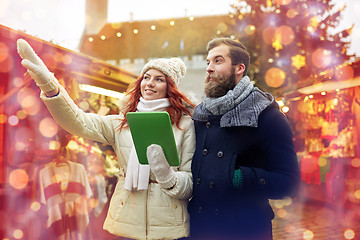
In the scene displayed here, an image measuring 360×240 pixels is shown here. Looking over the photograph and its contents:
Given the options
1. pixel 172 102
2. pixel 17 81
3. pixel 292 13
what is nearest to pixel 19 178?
pixel 17 81

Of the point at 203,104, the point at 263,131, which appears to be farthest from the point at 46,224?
the point at 263,131

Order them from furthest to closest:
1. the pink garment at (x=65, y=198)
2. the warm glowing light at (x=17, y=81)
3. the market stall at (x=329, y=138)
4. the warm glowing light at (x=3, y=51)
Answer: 1. the market stall at (x=329, y=138)
2. the warm glowing light at (x=17, y=81)
3. the pink garment at (x=65, y=198)
4. the warm glowing light at (x=3, y=51)

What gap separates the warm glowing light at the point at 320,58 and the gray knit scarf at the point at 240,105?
10077mm

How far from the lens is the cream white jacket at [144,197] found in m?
2.28

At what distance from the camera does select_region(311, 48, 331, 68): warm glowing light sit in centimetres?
1132

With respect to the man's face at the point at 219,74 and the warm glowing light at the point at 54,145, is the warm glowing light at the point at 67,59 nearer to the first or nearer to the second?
the warm glowing light at the point at 54,145

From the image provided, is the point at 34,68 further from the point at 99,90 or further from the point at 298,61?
the point at 298,61

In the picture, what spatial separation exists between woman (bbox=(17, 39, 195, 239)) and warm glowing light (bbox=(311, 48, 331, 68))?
32.5ft

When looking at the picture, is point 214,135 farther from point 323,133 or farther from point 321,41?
point 321,41

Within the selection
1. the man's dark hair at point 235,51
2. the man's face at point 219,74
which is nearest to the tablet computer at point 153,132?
the man's face at point 219,74

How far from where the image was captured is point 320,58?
37.2 ft

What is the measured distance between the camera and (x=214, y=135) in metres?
2.24

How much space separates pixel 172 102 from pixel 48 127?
2.70m

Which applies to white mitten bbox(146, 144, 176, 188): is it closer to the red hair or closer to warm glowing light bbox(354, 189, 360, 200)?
the red hair
